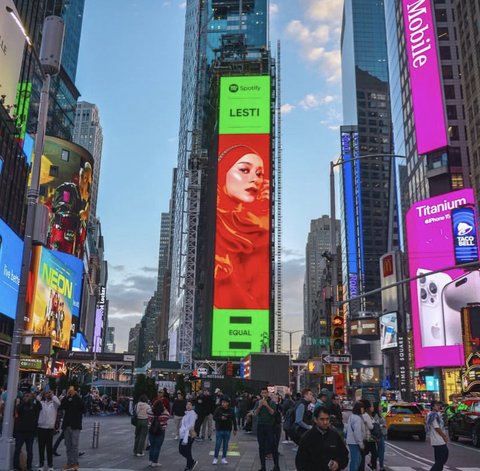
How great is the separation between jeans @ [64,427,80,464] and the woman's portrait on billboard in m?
77.5

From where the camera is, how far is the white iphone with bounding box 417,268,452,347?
78.0 metres

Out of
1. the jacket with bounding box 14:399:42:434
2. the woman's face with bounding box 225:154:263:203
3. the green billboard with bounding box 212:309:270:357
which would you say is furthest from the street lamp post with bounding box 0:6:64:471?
the woman's face with bounding box 225:154:263:203

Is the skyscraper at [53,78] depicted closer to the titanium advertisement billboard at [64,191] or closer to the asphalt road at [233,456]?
the titanium advertisement billboard at [64,191]

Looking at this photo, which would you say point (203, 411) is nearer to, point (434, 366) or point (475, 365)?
point (475, 365)

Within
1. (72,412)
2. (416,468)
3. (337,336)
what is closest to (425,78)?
(337,336)

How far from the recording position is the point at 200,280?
113 m

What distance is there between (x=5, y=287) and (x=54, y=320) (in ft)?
59.1

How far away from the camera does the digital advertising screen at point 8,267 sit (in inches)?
1815

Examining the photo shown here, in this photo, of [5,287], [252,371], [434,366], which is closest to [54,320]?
[5,287]

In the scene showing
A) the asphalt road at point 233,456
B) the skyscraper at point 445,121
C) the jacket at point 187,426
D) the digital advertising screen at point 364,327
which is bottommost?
the asphalt road at point 233,456

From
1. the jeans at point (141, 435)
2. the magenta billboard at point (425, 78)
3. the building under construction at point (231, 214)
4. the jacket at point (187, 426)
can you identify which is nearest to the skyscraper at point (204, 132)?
the building under construction at point (231, 214)

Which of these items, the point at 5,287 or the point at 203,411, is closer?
the point at 203,411

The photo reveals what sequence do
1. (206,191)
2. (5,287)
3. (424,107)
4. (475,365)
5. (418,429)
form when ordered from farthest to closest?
(206,191) < (424,107) < (475,365) < (5,287) < (418,429)

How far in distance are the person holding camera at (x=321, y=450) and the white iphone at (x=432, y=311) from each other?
7478cm
